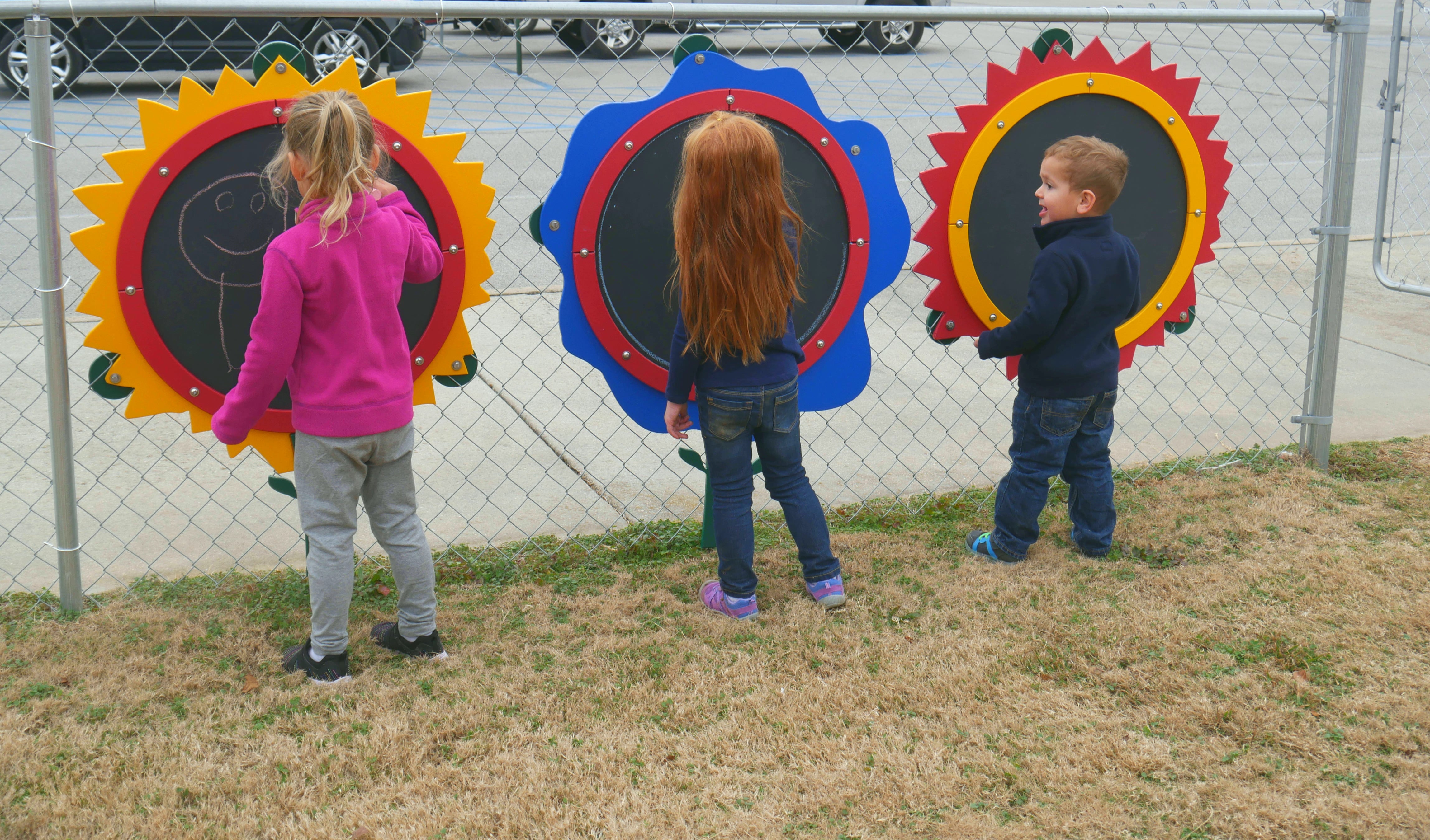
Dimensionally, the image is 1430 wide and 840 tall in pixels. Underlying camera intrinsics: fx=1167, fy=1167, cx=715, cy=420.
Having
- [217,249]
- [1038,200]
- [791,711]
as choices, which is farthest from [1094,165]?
[217,249]

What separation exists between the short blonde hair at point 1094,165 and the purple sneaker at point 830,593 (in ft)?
4.42

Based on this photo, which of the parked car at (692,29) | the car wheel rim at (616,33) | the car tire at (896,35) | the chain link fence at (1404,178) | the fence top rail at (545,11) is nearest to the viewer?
the fence top rail at (545,11)

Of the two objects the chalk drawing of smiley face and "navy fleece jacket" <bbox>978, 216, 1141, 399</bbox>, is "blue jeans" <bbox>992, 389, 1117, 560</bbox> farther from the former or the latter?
the chalk drawing of smiley face

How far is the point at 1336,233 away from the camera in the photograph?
427 cm

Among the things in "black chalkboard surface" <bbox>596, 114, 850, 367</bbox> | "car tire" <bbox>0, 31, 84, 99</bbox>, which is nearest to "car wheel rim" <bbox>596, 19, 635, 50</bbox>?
"car tire" <bbox>0, 31, 84, 99</bbox>

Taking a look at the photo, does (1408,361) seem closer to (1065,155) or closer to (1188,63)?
(1065,155)

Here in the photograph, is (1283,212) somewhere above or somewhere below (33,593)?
above

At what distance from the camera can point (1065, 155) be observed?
339 centimetres

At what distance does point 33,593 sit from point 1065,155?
3333mm

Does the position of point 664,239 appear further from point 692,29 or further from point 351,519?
point 692,29

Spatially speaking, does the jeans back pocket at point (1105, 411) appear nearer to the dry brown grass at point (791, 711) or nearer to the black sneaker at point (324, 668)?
the dry brown grass at point (791, 711)

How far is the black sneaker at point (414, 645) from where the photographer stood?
3186 mm

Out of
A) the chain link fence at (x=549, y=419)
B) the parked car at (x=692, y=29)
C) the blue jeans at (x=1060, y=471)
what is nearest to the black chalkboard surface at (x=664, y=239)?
the chain link fence at (x=549, y=419)

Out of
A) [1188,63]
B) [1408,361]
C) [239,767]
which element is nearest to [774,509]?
[239,767]
